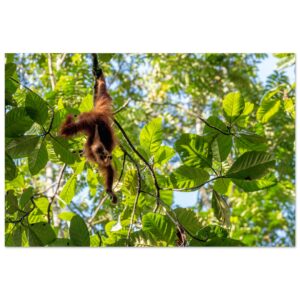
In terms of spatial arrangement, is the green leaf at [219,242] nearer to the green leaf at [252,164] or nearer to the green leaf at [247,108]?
the green leaf at [252,164]

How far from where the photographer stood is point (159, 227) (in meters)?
1.74

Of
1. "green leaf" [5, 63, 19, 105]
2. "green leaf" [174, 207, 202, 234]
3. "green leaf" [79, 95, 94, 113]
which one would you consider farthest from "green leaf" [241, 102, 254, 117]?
"green leaf" [5, 63, 19, 105]

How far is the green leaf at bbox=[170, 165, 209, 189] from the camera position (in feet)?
6.01

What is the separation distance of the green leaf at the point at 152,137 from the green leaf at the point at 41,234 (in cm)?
43

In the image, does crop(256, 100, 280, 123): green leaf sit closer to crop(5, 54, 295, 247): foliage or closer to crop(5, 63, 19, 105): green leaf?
crop(5, 54, 295, 247): foliage

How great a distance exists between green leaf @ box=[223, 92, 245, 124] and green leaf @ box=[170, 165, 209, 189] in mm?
203

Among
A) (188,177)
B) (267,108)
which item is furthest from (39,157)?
(267,108)

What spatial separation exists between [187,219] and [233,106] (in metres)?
0.40

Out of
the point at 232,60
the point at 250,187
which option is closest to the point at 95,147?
the point at 250,187

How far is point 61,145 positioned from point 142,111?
6.42ft

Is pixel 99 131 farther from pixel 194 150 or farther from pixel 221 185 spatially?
pixel 221 185
